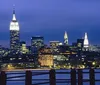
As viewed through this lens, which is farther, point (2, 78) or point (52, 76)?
point (52, 76)

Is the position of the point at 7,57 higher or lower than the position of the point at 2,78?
higher

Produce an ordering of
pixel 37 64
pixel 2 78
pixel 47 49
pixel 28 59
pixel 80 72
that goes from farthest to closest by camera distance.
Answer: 1. pixel 47 49
2. pixel 28 59
3. pixel 37 64
4. pixel 80 72
5. pixel 2 78

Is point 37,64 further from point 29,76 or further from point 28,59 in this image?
point 29,76

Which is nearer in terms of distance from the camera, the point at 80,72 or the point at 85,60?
the point at 80,72

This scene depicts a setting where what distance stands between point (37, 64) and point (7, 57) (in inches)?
589

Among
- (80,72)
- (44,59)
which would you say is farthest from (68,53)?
(80,72)

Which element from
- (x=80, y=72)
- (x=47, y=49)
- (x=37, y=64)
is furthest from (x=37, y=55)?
(x=80, y=72)

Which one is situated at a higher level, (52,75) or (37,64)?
(37,64)

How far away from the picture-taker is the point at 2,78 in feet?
48.3

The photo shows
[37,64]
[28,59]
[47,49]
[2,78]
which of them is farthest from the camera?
[47,49]

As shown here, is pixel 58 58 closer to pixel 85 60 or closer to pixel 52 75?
pixel 85 60

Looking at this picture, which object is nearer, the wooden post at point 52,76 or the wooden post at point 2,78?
the wooden post at point 2,78

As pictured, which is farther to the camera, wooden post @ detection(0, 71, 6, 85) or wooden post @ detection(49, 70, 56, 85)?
wooden post @ detection(49, 70, 56, 85)

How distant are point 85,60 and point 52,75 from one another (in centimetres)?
11742
